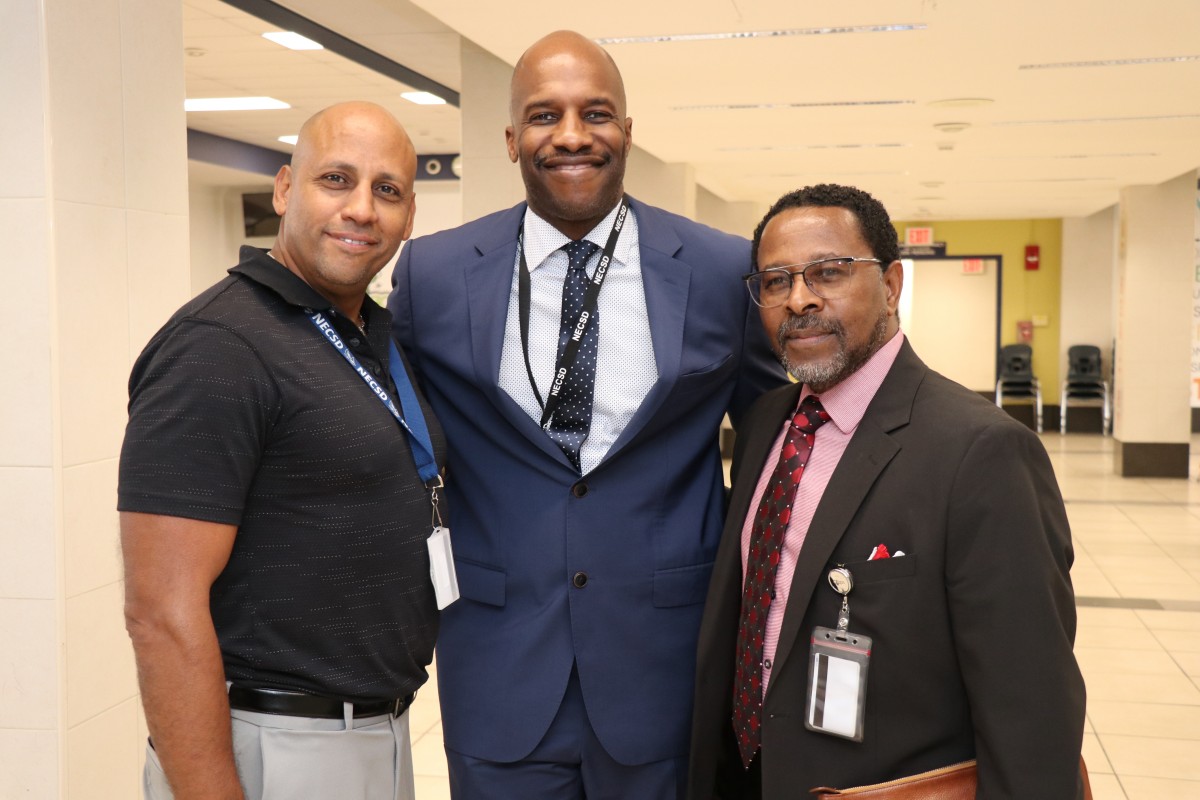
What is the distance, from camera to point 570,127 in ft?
6.44

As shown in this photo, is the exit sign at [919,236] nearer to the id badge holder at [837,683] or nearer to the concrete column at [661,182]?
the concrete column at [661,182]

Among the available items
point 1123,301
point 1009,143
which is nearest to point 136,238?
point 1009,143

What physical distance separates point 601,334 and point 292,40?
6.35 meters

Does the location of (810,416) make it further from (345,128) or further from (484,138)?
(484,138)

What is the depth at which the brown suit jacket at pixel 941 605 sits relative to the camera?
1513 mm

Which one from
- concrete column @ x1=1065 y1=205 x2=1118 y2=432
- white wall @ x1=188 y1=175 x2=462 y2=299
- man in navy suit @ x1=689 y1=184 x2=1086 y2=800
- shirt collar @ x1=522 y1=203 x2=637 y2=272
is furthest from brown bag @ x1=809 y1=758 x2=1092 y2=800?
concrete column @ x1=1065 y1=205 x2=1118 y2=432

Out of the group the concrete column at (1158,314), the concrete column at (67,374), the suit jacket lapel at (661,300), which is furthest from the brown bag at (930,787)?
the concrete column at (1158,314)

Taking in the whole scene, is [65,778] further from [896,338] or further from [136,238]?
[896,338]

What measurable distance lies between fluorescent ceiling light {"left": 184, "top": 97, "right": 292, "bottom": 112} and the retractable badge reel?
940 centimetres

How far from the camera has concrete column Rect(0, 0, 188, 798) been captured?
2777mm

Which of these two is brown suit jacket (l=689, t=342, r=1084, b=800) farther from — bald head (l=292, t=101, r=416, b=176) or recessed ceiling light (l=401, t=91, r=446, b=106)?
recessed ceiling light (l=401, t=91, r=446, b=106)

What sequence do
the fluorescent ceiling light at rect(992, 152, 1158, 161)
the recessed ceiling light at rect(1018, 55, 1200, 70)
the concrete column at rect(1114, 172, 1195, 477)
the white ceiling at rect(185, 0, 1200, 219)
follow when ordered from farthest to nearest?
the concrete column at rect(1114, 172, 1195, 477)
the fluorescent ceiling light at rect(992, 152, 1158, 161)
the recessed ceiling light at rect(1018, 55, 1200, 70)
the white ceiling at rect(185, 0, 1200, 219)

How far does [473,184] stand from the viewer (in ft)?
22.4

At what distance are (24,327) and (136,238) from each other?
44 centimetres
